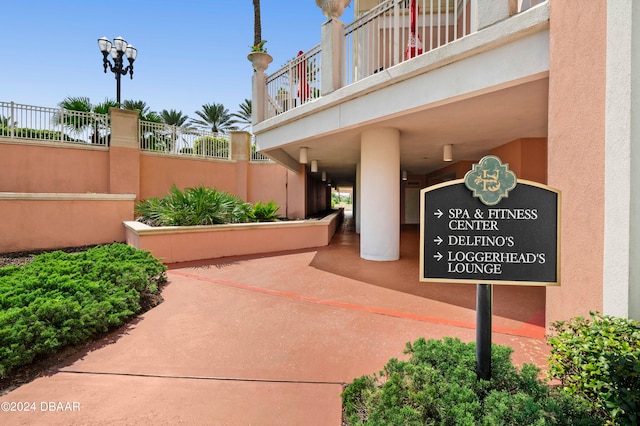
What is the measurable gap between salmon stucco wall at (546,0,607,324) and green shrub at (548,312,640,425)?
0.75 m

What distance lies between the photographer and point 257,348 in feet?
10.5

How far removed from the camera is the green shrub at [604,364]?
1654mm

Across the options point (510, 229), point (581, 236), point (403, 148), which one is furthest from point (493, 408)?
point (403, 148)

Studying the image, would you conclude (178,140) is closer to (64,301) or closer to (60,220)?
(60,220)

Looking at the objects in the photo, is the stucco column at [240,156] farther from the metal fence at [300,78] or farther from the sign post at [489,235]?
the sign post at [489,235]

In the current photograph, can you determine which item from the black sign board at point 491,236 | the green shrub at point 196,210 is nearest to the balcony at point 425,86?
the green shrub at point 196,210

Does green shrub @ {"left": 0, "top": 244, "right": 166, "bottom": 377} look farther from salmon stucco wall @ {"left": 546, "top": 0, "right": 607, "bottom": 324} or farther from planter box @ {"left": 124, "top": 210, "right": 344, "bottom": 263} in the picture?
salmon stucco wall @ {"left": 546, "top": 0, "right": 607, "bottom": 324}

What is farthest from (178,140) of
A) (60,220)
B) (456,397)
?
(456,397)

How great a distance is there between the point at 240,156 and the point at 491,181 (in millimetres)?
14837

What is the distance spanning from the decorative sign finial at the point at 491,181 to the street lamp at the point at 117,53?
577 inches

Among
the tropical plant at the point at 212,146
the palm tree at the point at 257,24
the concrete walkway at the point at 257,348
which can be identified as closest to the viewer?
the concrete walkway at the point at 257,348

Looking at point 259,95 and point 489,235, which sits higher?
point 259,95

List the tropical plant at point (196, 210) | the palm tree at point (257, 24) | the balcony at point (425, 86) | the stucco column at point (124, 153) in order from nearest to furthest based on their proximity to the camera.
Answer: the balcony at point (425, 86)
the tropical plant at point (196, 210)
the stucco column at point (124, 153)
the palm tree at point (257, 24)

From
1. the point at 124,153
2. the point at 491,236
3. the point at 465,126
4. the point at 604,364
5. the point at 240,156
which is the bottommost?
the point at 604,364
